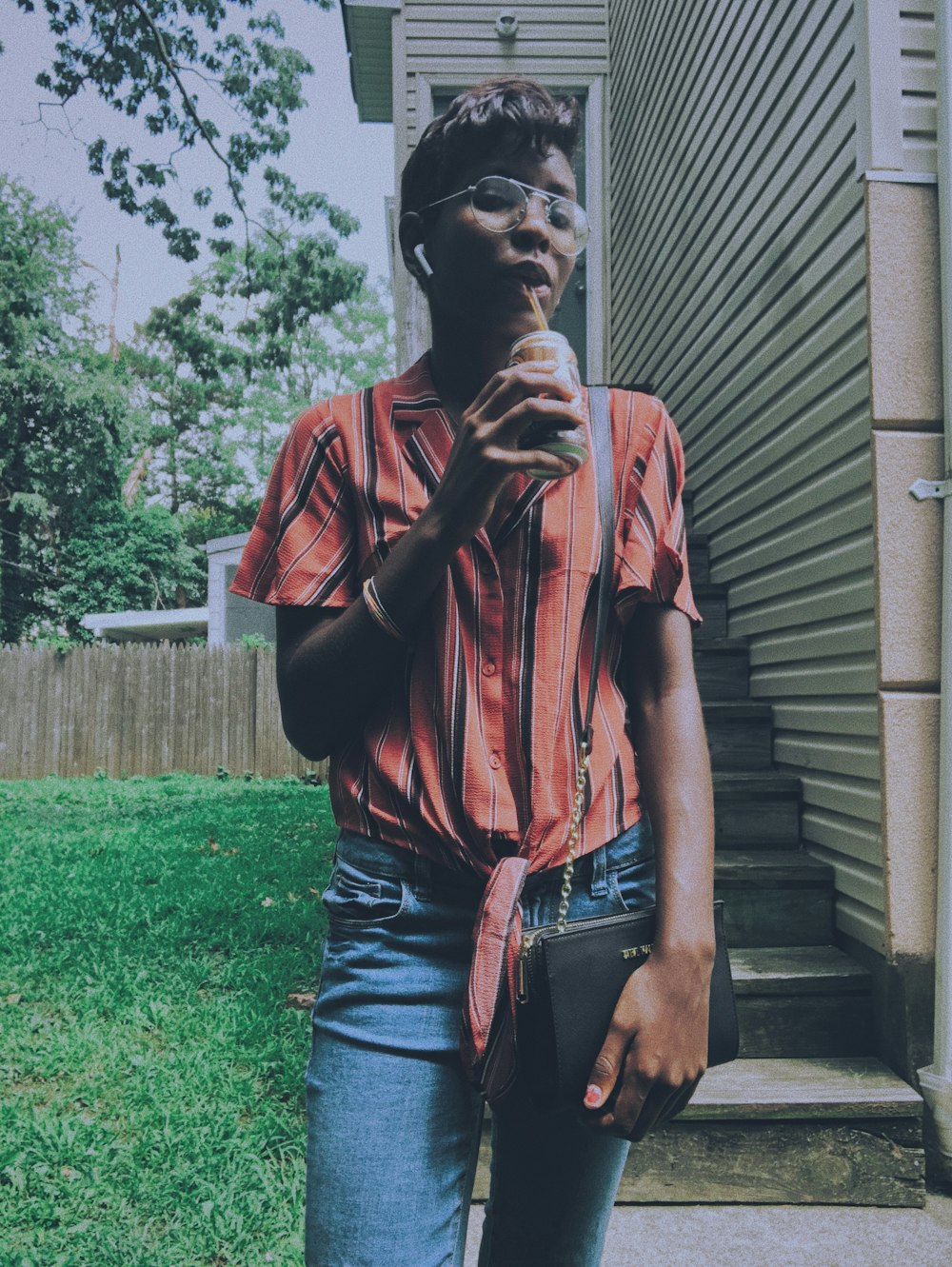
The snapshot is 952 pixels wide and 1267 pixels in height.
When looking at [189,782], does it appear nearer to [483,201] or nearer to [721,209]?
[721,209]

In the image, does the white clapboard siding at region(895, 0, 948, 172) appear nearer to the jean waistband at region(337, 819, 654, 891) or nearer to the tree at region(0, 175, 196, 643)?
the jean waistband at region(337, 819, 654, 891)

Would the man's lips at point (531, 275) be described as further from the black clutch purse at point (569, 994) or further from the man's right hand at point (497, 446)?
the black clutch purse at point (569, 994)

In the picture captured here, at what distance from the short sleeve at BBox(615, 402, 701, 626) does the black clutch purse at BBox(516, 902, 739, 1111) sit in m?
0.42

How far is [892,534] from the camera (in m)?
3.54

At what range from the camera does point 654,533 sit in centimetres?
136

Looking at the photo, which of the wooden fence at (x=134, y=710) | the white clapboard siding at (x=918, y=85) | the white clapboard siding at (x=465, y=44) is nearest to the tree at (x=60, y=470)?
the wooden fence at (x=134, y=710)

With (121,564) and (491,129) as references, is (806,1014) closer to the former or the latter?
(491,129)

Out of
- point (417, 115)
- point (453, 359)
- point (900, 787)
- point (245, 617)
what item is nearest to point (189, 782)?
point (245, 617)

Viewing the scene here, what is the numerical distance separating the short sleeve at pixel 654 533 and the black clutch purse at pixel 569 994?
42 cm

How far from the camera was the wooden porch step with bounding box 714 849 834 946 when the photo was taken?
13.7ft

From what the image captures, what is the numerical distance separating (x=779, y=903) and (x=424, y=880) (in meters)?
3.33

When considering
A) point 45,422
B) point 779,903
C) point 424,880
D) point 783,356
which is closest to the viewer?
point 424,880

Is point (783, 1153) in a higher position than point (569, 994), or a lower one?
lower

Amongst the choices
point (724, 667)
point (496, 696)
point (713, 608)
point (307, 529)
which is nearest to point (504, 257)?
point (307, 529)
